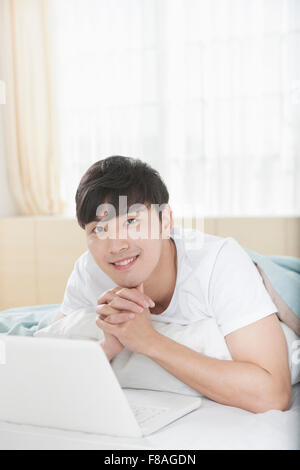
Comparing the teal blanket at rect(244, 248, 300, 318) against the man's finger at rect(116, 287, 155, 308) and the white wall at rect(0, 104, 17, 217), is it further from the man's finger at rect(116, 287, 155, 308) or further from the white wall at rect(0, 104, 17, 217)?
the white wall at rect(0, 104, 17, 217)

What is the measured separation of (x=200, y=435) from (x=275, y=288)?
1.08 ft

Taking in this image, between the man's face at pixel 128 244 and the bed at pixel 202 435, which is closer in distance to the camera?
the bed at pixel 202 435

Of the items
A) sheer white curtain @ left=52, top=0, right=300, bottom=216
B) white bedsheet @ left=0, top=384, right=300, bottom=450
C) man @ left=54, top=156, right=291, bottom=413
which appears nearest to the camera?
white bedsheet @ left=0, top=384, right=300, bottom=450

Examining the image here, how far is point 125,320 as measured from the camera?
84 cm

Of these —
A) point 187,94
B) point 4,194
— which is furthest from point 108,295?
point 187,94

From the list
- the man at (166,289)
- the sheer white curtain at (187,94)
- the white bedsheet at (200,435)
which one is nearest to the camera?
the white bedsheet at (200,435)

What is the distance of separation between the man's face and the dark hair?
0.02 m

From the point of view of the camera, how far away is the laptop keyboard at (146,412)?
0.76 meters

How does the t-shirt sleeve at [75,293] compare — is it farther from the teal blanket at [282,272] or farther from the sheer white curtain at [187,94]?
the teal blanket at [282,272]

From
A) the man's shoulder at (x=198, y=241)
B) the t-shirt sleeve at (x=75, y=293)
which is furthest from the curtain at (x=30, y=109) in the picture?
the man's shoulder at (x=198, y=241)

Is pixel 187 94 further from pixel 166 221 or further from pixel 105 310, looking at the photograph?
pixel 105 310

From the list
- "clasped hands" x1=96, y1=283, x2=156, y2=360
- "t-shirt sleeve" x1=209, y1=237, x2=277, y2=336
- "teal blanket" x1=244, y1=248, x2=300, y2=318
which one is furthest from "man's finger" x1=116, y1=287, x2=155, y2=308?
"teal blanket" x1=244, y1=248, x2=300, y2=318

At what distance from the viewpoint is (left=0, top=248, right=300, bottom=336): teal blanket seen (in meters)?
0.91

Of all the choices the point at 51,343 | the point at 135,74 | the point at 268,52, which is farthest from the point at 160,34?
the point at 51,343
